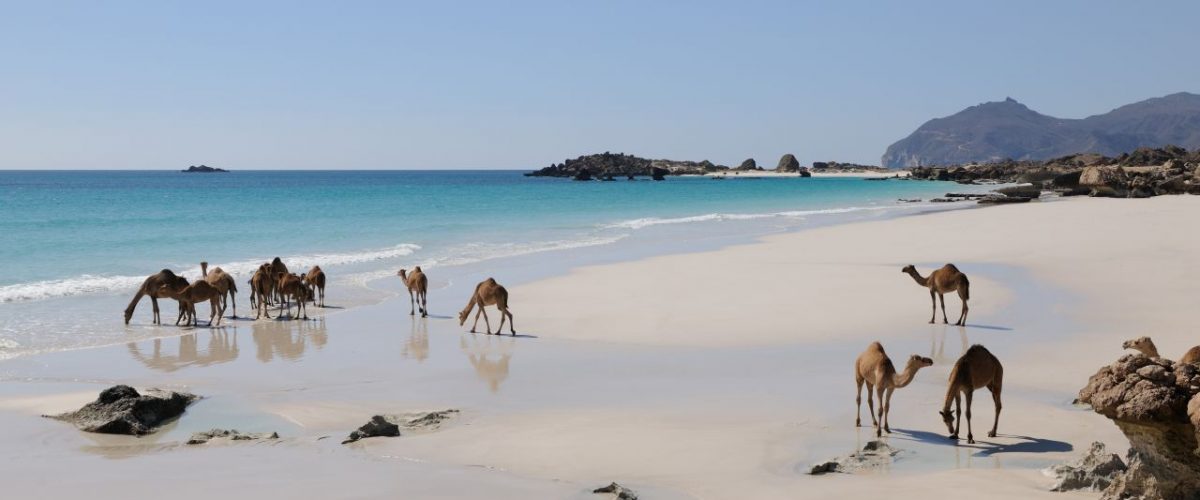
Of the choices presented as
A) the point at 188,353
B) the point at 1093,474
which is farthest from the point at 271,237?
the point at 1093,474

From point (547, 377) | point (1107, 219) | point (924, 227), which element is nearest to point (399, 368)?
point (547, 377)

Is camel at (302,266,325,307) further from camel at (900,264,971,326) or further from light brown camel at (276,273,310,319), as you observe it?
camel at (900,264,971,326)

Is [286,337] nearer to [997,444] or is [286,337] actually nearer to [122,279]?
[122,279]

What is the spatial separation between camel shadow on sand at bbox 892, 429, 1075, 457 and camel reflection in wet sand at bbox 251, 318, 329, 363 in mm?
8343

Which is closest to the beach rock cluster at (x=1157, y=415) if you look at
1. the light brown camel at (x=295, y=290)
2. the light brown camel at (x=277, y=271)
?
the light brown camel at (x=295, y=290)

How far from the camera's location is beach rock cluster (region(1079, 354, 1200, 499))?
19.0 ft

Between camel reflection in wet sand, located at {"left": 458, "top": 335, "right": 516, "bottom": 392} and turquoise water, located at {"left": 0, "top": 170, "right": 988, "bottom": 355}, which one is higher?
turquoise water, located at {"left": 0, "top": 170, "right": 988, "bottom": 355}

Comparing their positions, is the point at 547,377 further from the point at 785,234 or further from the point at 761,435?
the point at 785,234

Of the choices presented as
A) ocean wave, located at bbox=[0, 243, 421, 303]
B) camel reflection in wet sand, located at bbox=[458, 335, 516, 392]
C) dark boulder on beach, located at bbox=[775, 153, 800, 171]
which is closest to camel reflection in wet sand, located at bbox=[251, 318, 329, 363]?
camel reflection in wet sand, located at bbox=[458, 335, 516, 392]

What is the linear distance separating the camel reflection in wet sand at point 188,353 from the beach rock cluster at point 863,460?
28.9 feet

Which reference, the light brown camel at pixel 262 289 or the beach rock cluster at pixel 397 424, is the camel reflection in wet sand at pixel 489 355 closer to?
the beach rock cluster at pixel 397 424

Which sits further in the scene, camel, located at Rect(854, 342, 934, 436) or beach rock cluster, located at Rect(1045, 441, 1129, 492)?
camel, located at Rect(854, 342, 934, 436)

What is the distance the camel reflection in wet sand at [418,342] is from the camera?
13852mm

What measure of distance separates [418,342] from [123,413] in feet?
18.8
